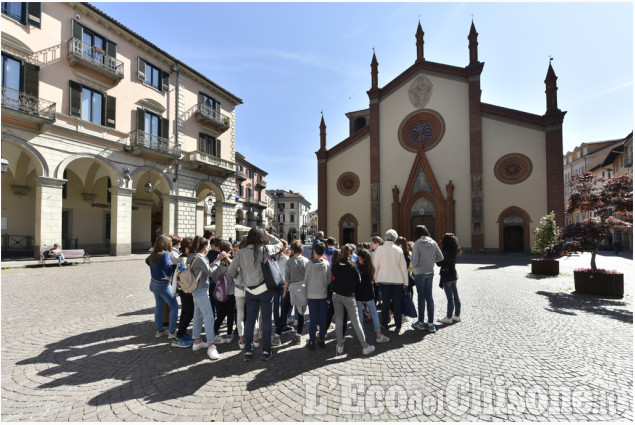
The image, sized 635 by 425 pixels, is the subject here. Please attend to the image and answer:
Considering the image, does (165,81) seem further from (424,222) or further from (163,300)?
(424,222)

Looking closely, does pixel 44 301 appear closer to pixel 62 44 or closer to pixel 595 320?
pixel 595 320

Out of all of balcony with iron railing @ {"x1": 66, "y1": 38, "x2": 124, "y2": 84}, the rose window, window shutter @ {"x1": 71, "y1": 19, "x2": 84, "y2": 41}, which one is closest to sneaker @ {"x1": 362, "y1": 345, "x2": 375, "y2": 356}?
balcony with iron railing @ {"x1": 66, "y1": 38, "x2": 124, "y2": 84}

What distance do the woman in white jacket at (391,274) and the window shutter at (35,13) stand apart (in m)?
20.3

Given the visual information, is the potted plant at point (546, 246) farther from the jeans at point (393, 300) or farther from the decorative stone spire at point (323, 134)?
the decorative stone spire at point (323, 134)

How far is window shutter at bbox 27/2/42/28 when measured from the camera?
1319cm

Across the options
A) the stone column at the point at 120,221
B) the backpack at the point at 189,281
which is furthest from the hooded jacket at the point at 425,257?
the stone column at the point at 120,221

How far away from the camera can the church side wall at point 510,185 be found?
20.7m

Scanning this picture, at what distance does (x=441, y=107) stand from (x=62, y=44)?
88.9 ft

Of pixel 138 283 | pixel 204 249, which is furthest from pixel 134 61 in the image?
pixel 204 249

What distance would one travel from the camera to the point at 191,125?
20.9 meters

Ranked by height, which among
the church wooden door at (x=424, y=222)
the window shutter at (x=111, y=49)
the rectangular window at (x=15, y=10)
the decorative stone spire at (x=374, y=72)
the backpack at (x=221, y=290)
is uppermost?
the decorative stone spire at (x=374, y=72)

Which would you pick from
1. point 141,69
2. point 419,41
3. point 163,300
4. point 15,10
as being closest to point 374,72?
point 419,41

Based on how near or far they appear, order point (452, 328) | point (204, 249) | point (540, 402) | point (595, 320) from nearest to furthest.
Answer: point (540, 402) → point (204, 249) → point (452, 328) → point (595, 320)

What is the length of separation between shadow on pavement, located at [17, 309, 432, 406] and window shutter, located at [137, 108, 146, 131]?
1683 cm
